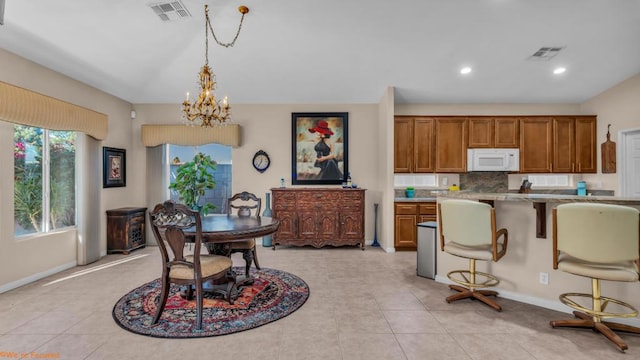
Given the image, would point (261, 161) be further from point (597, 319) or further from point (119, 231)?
point (597, 319)

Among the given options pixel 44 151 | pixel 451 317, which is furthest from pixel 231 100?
pixel 451 317

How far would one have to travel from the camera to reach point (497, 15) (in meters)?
3.52

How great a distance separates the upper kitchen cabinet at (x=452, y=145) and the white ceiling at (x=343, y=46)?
0.50 metres

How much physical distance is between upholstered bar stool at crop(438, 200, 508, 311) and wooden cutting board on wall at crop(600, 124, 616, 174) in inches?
154

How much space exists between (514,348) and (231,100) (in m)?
5.41

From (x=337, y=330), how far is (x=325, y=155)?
3.71m

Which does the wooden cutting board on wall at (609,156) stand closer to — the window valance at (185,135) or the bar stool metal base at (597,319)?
the bar stool metal base at (597,319)

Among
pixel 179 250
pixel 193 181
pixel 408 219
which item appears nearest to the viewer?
pixel 179 250

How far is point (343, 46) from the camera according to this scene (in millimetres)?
4094

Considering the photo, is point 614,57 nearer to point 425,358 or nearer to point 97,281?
point 425,358

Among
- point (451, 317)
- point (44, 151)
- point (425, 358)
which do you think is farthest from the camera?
point (44, 151)

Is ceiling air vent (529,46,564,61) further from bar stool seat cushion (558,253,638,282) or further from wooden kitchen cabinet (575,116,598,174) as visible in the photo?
bar stool seat cushion (558,253,638,282)

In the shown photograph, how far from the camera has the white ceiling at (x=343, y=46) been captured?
3.33 metres

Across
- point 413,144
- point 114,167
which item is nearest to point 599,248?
point 413,144
